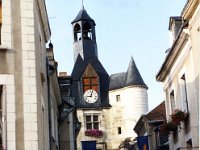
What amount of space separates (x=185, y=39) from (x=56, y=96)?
7.78 metres

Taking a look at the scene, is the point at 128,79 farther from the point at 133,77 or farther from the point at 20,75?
the point at 20,75

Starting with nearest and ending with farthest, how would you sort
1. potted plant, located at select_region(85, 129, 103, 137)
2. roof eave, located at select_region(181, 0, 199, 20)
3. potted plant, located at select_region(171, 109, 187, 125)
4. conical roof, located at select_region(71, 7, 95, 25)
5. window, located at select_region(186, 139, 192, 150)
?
roof eave, located at select_region(181, 0, 199, 20), potted plant, located at select_region(171, 109, 187, 125), window, located at select_region(186, 139, 192, 150), potted plant, located at select_region(85, 129, 103, 137), conical roof, located at select_region(71, 7, 95, 25)

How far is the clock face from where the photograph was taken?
66750 millimetres

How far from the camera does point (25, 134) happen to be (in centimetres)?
1523

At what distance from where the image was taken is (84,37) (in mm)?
70938

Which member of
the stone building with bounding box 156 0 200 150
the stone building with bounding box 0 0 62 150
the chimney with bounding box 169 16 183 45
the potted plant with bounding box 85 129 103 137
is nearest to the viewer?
the stone building with bounding box 0 0 62 150

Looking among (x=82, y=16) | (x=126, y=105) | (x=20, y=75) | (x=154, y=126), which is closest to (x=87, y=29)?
(x=82, y=16)

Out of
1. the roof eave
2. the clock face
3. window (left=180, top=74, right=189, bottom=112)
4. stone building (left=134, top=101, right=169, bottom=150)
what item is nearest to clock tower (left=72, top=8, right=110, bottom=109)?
the clock face

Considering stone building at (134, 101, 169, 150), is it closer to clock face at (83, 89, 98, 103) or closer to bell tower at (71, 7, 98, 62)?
clock face at (83, 89, 98, 103)

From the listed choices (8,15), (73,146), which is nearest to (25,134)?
(8,15)

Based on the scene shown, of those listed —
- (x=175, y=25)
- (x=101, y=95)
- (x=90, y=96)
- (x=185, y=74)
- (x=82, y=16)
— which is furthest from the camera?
(x=82, y=16)

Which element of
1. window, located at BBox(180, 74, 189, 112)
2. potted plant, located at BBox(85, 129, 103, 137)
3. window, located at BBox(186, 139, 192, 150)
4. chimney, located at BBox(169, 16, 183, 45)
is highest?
chimney, located at BBox(169, 16, 183, 45)

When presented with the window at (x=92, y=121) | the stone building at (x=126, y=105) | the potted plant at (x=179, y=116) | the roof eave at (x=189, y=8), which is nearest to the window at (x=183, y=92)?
the potted plant at (x=179, y=116)

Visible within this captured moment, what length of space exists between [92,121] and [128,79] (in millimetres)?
7056
